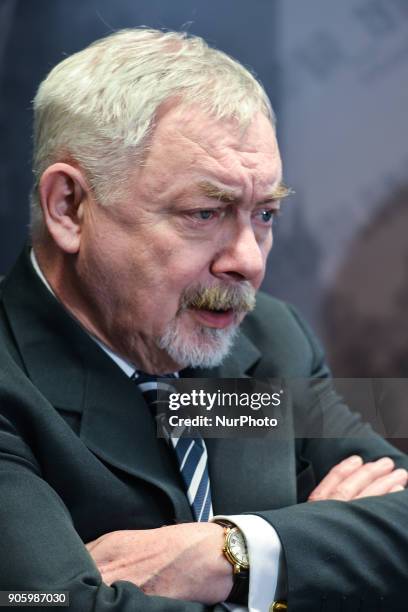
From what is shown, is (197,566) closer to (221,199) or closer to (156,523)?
(156,523)

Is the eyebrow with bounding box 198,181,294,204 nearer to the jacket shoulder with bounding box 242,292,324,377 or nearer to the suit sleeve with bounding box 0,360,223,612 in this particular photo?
the jacket shoulder with bounding box 242,292,324,377

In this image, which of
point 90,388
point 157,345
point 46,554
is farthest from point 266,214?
point 46,554

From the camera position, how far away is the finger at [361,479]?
2365 mm

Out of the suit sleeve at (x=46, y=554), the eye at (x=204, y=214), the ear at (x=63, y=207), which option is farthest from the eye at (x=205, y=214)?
the suit sleeve at (x=46, y=554)

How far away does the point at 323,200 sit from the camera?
131 inches

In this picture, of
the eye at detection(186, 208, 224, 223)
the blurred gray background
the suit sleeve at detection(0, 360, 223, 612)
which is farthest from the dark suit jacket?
the blurred gray background

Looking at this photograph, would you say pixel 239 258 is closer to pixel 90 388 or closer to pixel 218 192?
pixel 218 192

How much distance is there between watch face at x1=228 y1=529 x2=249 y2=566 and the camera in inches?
77.2

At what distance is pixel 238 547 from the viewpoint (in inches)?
77.8

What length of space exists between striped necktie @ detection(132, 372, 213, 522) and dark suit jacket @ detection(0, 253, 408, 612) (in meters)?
0.02

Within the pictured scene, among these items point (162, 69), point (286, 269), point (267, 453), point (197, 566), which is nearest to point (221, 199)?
point (162, 69)

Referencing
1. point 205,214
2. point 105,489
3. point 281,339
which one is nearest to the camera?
point 105,489

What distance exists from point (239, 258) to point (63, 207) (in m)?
0.40

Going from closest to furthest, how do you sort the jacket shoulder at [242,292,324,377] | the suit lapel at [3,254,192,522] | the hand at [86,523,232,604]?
the hand at [86,523,232,604] < the suit lapel at [3,254,192,522] < the jacket shoulder at [242,292,324,377]
